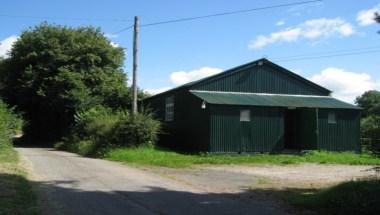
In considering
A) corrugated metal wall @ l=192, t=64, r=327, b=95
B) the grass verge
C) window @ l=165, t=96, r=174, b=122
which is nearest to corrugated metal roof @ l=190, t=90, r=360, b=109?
corrugated metal wall @ l=192, t=64, r=327, b=95

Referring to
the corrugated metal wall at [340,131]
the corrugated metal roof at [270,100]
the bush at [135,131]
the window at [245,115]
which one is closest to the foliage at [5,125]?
the bush at [135,131]

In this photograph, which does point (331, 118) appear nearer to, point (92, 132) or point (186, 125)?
point (186, 125)

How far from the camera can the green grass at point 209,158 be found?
919 inches

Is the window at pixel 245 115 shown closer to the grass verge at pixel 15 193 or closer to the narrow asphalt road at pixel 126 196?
the narrow asphalt road at pixel 126 196

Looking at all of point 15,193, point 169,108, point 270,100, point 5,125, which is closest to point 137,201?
point 15,193

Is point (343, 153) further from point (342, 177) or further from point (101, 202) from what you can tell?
point (101, 202)

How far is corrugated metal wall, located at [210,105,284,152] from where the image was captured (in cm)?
2723

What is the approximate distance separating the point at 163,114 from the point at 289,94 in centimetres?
801

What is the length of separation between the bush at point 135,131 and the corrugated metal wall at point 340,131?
30.2 feet

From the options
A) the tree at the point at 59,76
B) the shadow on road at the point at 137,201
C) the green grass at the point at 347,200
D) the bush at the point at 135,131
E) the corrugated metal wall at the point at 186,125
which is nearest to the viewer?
the green grass at the point at 347,200

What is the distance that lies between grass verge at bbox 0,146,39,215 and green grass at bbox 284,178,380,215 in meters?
5.51

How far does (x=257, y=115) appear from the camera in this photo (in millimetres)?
28219

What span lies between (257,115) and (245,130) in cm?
106

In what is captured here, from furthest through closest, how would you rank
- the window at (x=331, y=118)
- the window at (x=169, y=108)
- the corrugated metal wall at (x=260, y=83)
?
1. the window at (x=169, y=108)
2. the corrugated metal wall at (x=260, y=83)
3. the window at (x=331, y=118)
